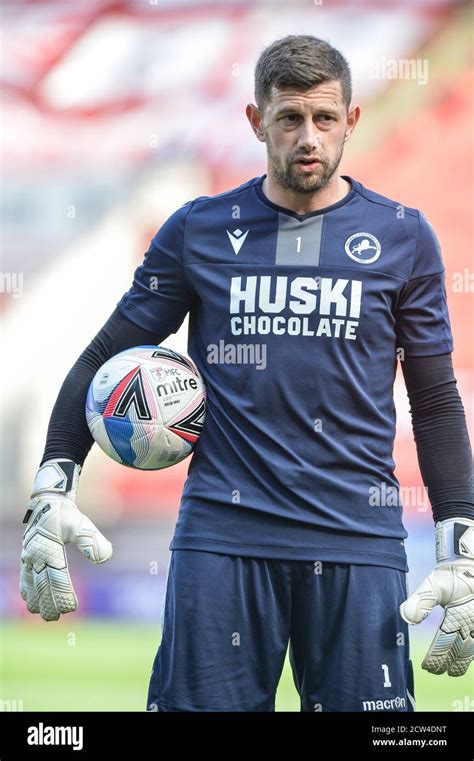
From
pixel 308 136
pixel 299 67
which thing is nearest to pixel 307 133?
pixel 308 136

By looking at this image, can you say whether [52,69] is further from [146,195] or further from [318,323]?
[318,323]

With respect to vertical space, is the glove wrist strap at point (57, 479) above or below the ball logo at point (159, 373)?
below

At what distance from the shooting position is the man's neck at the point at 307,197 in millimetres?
2973

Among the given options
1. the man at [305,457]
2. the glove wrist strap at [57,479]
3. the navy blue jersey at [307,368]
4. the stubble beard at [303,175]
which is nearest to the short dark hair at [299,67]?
the man at [305,457]

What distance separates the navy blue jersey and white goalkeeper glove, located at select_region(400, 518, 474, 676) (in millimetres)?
116

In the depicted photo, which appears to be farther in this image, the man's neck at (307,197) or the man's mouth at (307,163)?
the man's neck at (307,197)

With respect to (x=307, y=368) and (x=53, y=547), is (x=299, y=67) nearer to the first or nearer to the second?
(x=307, y=368)

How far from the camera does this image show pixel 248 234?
2984mm

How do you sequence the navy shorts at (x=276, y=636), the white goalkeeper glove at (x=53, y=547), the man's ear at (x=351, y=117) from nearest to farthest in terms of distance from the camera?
the navy shorts at (x=276, y=636) < the white goalkeeper glove at (x=53, y=547) < the man's ear at (x=351, y=117)

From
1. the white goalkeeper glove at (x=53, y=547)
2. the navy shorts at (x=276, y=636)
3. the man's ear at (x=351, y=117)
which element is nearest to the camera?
the navy shorts at (x=276, y=636)

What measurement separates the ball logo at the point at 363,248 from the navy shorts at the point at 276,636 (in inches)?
29.5

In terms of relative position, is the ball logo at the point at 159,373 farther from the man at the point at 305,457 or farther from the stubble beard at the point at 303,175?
the stubble beard at the point at 303,175
